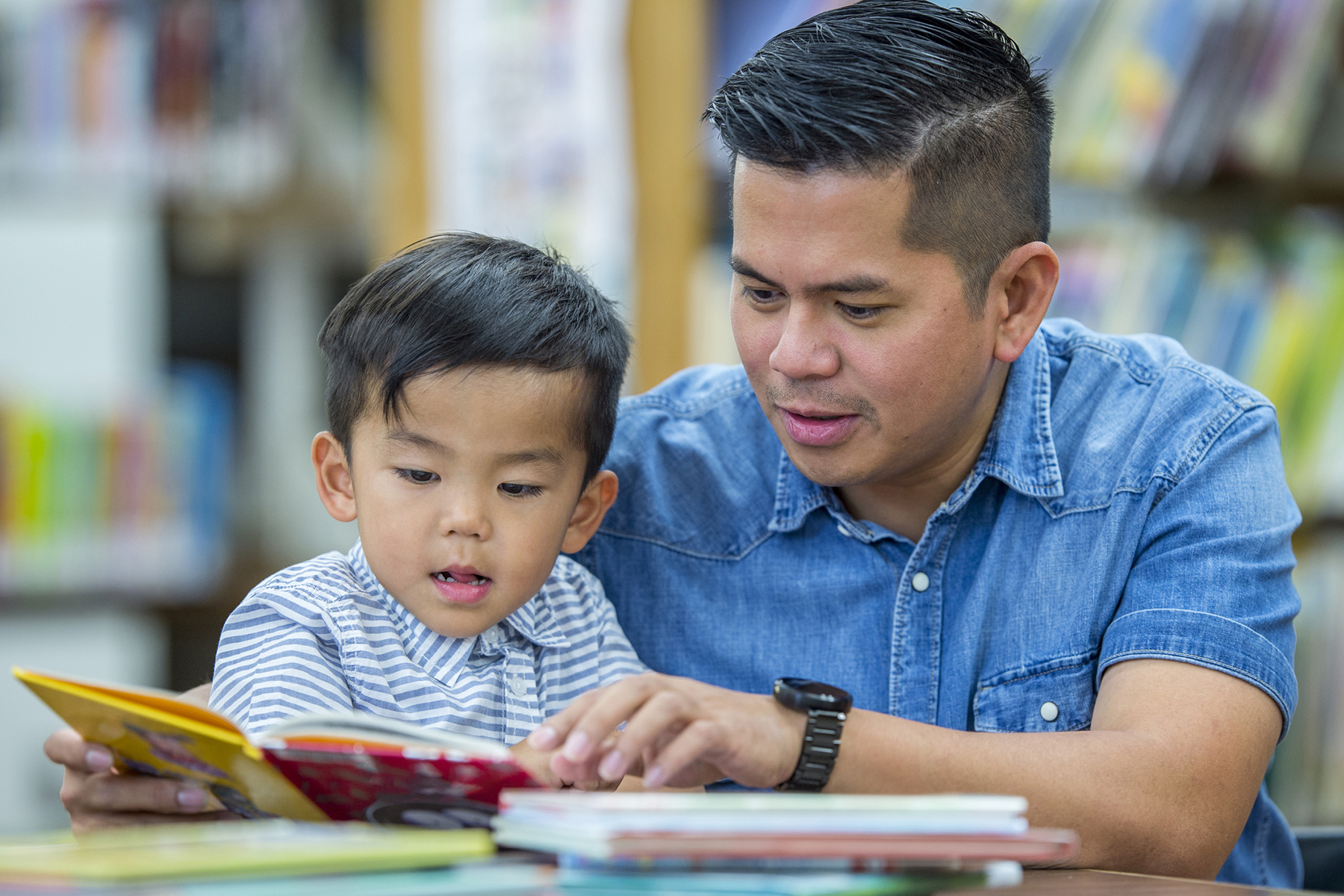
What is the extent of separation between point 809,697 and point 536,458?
352 mm

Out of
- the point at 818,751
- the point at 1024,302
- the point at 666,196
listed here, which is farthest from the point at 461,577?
the point at 666,196

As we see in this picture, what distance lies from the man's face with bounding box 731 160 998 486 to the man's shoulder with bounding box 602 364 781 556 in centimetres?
16

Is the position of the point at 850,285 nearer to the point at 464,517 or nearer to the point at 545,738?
the point at 464,517

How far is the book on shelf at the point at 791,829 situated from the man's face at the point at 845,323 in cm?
53

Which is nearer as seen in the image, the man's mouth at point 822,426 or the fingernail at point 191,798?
the fingernail at point 191,798

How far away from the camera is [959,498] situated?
4.30ft

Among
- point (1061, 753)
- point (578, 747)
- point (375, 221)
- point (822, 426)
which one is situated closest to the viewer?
point (578, 747)

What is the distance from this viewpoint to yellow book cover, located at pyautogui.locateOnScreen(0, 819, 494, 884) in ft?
2.11

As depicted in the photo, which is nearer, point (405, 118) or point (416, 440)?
point (416, 440)

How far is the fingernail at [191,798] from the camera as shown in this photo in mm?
1013

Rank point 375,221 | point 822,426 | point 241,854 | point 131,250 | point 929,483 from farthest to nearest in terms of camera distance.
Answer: point 375,221
point 131,250
point 929,483
point 822,426
point 241,854

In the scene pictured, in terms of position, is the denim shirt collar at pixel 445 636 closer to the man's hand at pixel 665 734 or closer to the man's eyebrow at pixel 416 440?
the man's eyebrow at pixel 416 440

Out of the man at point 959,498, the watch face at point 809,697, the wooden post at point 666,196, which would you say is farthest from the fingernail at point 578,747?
the wooden post at point 666,196

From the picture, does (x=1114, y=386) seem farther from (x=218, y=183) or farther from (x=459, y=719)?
(x=218, y=183)
